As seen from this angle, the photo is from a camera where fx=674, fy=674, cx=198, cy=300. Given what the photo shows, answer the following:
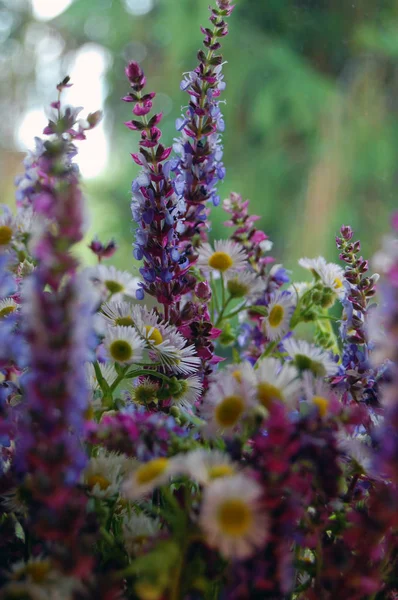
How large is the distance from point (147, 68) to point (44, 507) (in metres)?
3.39

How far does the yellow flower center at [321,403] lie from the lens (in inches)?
13.3

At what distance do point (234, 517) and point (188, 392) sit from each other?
0.18 m

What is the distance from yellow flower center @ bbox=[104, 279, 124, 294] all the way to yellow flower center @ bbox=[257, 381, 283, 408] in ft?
0.78

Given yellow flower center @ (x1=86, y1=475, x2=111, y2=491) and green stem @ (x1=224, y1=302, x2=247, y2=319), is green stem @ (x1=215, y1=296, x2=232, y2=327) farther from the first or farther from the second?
yellow flower center @ (x1=86, y1=475, x2=111, y2=491)

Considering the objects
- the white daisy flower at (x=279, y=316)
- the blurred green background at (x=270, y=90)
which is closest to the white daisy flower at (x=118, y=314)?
the white daisy flower at (x=279, y=316)

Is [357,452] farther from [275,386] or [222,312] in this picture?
[222,312]

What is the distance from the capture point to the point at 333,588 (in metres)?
0.33

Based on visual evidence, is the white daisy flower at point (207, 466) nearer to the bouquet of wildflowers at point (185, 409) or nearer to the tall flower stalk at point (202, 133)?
the bouquet of wildflowers at point (185, 409)

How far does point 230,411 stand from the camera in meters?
0.34

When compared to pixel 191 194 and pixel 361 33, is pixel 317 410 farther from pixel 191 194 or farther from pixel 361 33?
pixel 361 33

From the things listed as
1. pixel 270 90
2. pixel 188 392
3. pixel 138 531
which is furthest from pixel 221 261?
pixel 270 90

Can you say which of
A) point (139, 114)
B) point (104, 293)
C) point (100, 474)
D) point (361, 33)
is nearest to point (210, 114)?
point (139, 114)

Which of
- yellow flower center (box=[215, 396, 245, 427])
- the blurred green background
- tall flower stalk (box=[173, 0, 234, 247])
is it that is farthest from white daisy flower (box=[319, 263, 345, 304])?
the blurred green background

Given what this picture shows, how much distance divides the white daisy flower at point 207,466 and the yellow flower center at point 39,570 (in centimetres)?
9
